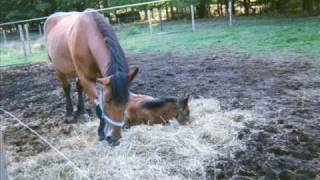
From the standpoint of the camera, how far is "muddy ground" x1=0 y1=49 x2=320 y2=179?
3.60m

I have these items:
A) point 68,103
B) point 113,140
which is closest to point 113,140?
→ point 113,140

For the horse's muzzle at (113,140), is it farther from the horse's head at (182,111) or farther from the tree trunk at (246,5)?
the tree trunk at (246,5)

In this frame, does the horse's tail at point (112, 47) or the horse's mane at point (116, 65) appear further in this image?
the horse's tail at point (112, 47)

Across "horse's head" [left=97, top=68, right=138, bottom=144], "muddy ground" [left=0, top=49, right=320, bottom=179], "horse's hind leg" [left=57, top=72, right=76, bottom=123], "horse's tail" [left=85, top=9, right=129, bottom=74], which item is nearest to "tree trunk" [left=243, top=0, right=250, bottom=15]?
"muddy ground" [left=0, top=49, right=320, bottom=179]

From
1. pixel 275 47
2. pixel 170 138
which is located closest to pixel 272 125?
pixel 170 138

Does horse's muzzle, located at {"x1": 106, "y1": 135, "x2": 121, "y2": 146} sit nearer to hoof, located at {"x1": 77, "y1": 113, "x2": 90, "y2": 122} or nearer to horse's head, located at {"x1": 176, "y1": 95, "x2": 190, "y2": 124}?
horse's head, located at {"x1": 176, "y1": 95, "x2": 190, "y2": 124}

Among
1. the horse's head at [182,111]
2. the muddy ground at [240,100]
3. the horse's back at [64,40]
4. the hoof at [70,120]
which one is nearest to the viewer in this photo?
the muddy ground at [240,100]

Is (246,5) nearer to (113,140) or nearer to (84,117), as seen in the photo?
(84,117)

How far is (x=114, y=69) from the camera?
3.67m

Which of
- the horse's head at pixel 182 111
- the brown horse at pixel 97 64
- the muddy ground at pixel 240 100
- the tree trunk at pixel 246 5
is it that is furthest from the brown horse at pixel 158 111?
the tree trunk at pixel 246 5

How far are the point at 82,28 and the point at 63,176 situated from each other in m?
1.61

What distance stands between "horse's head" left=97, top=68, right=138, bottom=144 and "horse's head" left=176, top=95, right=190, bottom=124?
1.24m

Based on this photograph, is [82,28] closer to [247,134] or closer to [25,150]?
[25,150]

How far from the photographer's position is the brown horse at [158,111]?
186 inches
